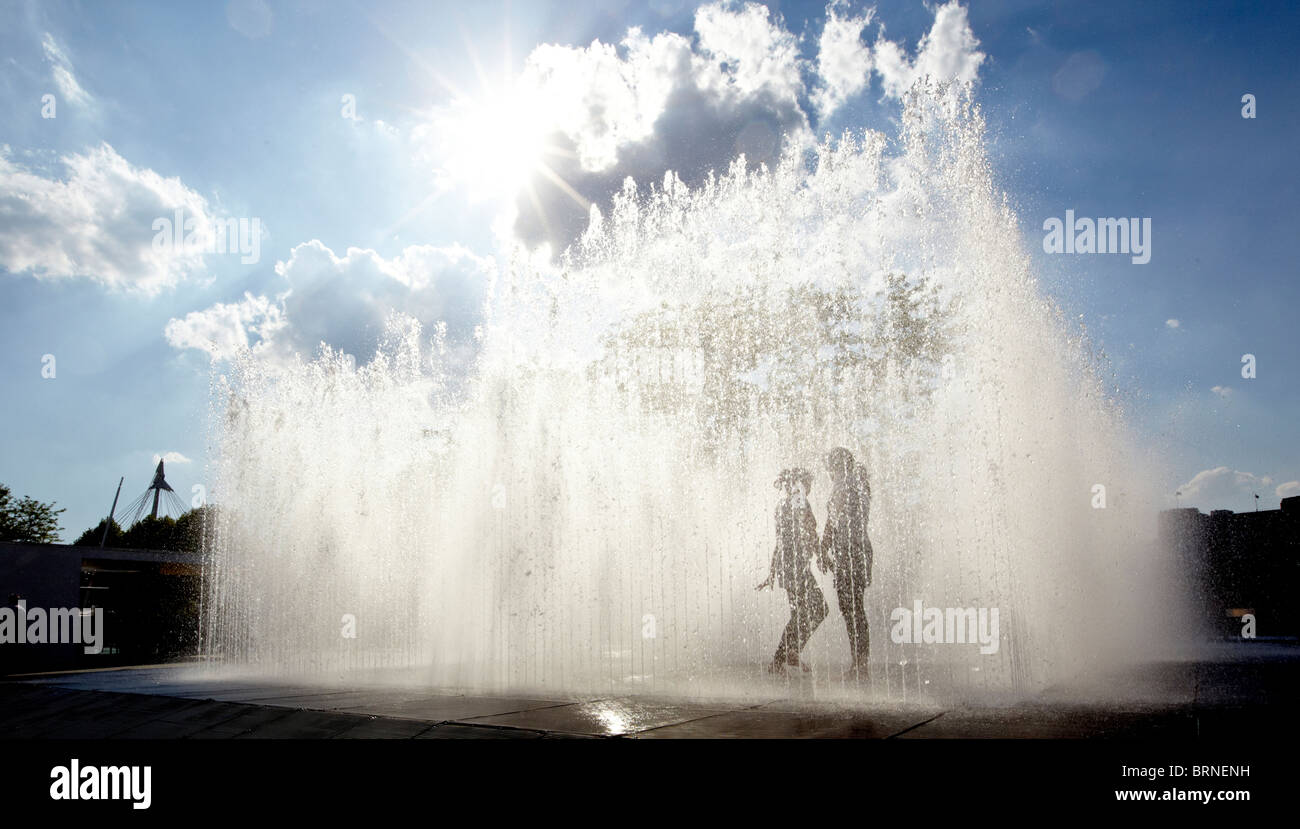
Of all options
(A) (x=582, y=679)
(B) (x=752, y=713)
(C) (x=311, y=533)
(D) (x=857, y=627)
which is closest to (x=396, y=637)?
(C) (x=311, y=533)

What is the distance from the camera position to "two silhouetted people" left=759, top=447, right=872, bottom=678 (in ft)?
24.2

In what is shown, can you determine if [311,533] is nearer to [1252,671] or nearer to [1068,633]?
[1068,633]

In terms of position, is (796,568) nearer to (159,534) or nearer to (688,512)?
(688,512)

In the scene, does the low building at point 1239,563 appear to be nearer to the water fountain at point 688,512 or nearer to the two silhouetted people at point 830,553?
the water fountain at point 688,512

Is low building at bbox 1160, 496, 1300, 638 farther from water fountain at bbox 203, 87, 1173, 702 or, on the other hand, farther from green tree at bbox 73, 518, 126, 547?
green tree at bbox 73, 518, 126, 547

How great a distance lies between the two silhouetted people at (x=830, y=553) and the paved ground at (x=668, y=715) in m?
1.22

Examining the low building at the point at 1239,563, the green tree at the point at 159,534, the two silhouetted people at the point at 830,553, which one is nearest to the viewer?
the two silhouetted people at the point at 830,553

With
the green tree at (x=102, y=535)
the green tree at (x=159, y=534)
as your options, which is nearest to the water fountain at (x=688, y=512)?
the green tree at (x=159, y=534)

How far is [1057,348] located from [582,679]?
761 cm

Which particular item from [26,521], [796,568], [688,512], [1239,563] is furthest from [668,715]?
[26,521]

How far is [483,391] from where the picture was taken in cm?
1177

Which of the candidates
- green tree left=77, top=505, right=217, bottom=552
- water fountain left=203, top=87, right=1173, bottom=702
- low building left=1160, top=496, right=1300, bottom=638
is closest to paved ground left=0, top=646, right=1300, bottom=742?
water fountain left=203, top=87, right=1173, bottom=702

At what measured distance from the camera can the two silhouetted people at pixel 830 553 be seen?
7363 mm

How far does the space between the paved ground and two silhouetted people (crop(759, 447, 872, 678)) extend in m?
1.22
